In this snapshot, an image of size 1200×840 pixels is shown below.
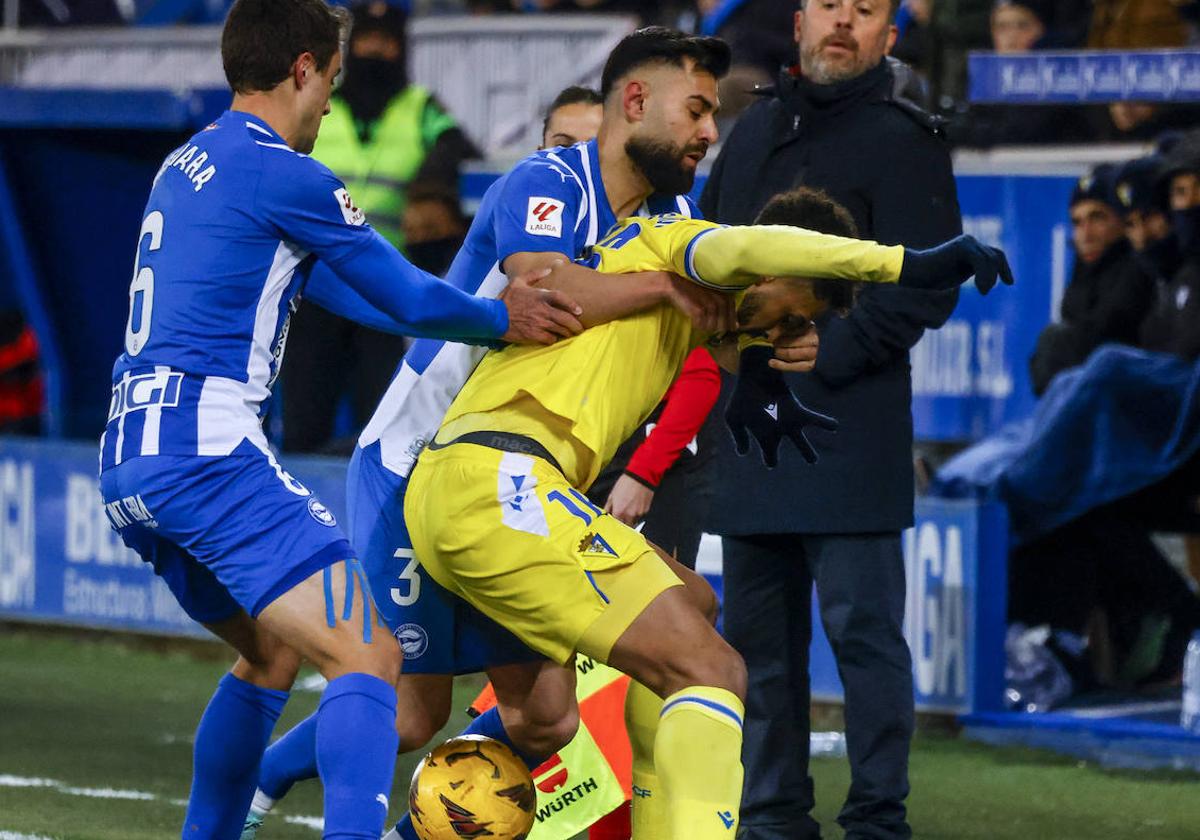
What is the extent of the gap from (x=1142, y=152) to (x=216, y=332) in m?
5.24

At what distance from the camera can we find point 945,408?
358 inches

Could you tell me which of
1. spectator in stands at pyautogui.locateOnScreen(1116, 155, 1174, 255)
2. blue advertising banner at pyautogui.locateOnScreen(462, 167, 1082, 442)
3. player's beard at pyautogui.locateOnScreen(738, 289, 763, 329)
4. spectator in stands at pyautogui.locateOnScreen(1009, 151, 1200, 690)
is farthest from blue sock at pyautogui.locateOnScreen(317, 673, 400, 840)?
spectator in stands at pyautogui.locateOnScreen(1116, 155, 1174, 255)

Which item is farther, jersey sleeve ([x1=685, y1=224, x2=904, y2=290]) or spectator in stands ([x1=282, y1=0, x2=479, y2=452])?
spectator in stands ([x1=282, y1=0, x2=479, y2=452])

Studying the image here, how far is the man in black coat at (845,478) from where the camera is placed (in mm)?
5777

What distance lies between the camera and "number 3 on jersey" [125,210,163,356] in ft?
15.7

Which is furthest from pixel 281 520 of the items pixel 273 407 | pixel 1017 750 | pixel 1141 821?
pixel 273 407

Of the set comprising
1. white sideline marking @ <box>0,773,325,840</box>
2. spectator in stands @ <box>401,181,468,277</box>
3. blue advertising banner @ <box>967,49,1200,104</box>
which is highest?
blue advertising banner @ <box>967,49,1200,104</box>

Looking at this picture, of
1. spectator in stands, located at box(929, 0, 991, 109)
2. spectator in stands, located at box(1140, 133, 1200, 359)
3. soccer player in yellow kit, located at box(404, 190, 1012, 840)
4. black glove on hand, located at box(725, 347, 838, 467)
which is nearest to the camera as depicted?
soccer player in yellow kit, located at box(404, 190, 1012, 840)

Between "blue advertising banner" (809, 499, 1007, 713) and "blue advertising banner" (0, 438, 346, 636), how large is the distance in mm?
3347

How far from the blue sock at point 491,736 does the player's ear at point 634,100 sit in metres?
1.51

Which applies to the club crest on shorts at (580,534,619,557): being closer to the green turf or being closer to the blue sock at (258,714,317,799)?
the blue sock at (258,714,317,799)

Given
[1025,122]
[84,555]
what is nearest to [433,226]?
[84,555]

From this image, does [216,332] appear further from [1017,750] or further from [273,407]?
[273,407]

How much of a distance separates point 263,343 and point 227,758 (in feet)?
3.21
